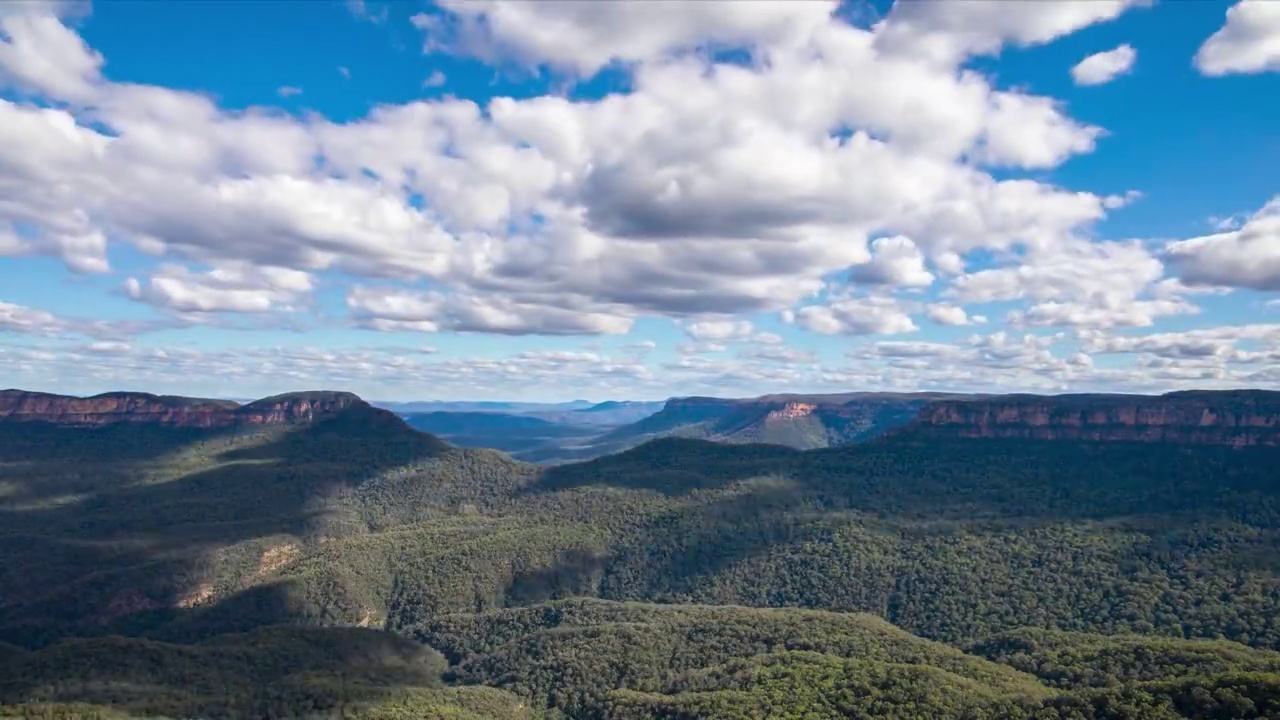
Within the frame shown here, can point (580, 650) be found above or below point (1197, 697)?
below

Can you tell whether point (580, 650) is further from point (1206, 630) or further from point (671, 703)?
point (1206, 630)

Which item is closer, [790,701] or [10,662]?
[790,701]

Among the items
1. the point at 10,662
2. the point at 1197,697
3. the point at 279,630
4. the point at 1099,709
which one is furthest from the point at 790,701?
the point at 10,662

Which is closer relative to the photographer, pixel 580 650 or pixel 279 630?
pixel 580 650

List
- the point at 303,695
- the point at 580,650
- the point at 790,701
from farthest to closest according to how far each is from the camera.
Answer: the point at 580,650, the point at 303,695, the point at 790,701

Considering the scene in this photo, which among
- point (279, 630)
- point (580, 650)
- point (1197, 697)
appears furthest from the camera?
point (279, 630)

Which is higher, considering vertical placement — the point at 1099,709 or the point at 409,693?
the point at 1099,709

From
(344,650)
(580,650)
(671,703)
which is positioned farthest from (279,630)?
(671,703)

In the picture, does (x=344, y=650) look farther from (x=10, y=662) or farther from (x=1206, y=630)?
(x=1206, y=630)

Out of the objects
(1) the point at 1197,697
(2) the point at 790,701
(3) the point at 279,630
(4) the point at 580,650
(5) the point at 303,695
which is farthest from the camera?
(3) the point at 279,630
